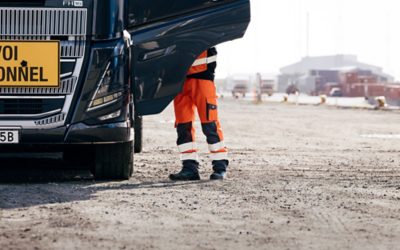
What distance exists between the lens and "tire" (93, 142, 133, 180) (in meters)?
7.42

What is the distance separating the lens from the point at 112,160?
746 centimetres

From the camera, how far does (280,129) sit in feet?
55.4

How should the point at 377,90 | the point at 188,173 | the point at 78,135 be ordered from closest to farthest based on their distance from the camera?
the point at 78,135 < the point at 188,173 < the point at 377,90

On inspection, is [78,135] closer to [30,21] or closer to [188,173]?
[30,21]

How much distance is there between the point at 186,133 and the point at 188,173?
405 mm

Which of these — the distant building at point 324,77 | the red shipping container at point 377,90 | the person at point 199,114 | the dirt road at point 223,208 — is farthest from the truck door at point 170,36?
the distant building at point 324,77

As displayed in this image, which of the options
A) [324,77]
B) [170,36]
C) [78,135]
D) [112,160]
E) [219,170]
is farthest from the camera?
[324,77]

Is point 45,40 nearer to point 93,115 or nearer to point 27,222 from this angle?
point 93,115

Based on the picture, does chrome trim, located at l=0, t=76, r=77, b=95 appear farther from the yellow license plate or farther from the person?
the person

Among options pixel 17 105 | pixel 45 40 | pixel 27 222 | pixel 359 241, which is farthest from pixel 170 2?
pixel 359 241

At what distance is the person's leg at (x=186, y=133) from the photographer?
7.81 meters

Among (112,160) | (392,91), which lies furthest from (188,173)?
(392,91)

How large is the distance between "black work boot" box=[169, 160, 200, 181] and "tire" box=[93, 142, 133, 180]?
0.52m

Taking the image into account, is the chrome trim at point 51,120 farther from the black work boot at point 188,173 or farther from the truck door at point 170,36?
the black work boot at point 188,173
